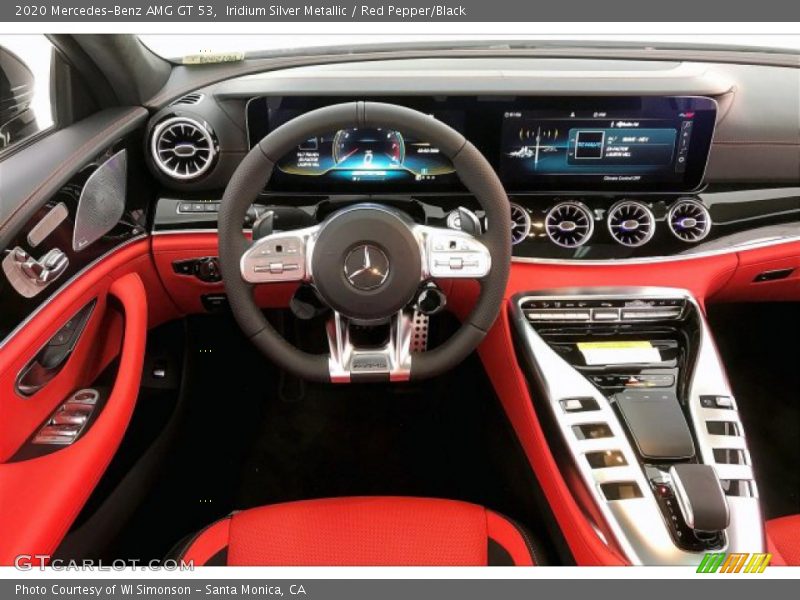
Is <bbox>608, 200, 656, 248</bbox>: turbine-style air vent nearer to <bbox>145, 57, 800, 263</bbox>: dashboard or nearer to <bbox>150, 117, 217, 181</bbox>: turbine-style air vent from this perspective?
<bbox>145, 57, 800, 263</bbox>: dashboard

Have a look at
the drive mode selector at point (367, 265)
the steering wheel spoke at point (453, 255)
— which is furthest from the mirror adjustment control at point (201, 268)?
the steering wheel spoke at point (453, 255)

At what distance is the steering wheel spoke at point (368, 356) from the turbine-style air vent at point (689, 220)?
0.75 m

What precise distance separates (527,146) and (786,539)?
1.00m

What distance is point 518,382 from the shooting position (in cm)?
156

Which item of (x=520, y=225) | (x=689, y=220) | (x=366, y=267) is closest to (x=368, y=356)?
(x=366, y=267)

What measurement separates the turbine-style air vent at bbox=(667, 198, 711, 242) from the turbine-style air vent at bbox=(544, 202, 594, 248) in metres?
0.21

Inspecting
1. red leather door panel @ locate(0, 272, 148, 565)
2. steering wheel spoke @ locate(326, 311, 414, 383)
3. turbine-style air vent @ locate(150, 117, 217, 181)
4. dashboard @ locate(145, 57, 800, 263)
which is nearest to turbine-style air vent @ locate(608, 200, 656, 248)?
dashboard @ locate(145, 57, 800, 263)

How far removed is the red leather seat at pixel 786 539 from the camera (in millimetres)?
1314

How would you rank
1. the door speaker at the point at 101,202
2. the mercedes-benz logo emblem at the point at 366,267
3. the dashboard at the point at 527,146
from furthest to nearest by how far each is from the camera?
the dashboard at the point at 527,146
the door speaker at the point at 101,202
the mercedes-benz logo emblem at the point at 366,267

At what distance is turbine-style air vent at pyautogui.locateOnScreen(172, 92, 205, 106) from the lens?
1625 mm

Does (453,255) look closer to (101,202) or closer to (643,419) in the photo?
(643,419)

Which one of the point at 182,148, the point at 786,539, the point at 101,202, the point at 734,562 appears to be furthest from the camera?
the point at 182,148

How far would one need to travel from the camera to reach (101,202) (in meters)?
1.49

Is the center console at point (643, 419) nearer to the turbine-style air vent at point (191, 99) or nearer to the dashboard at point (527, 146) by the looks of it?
the dashboard at point (527, 146)
